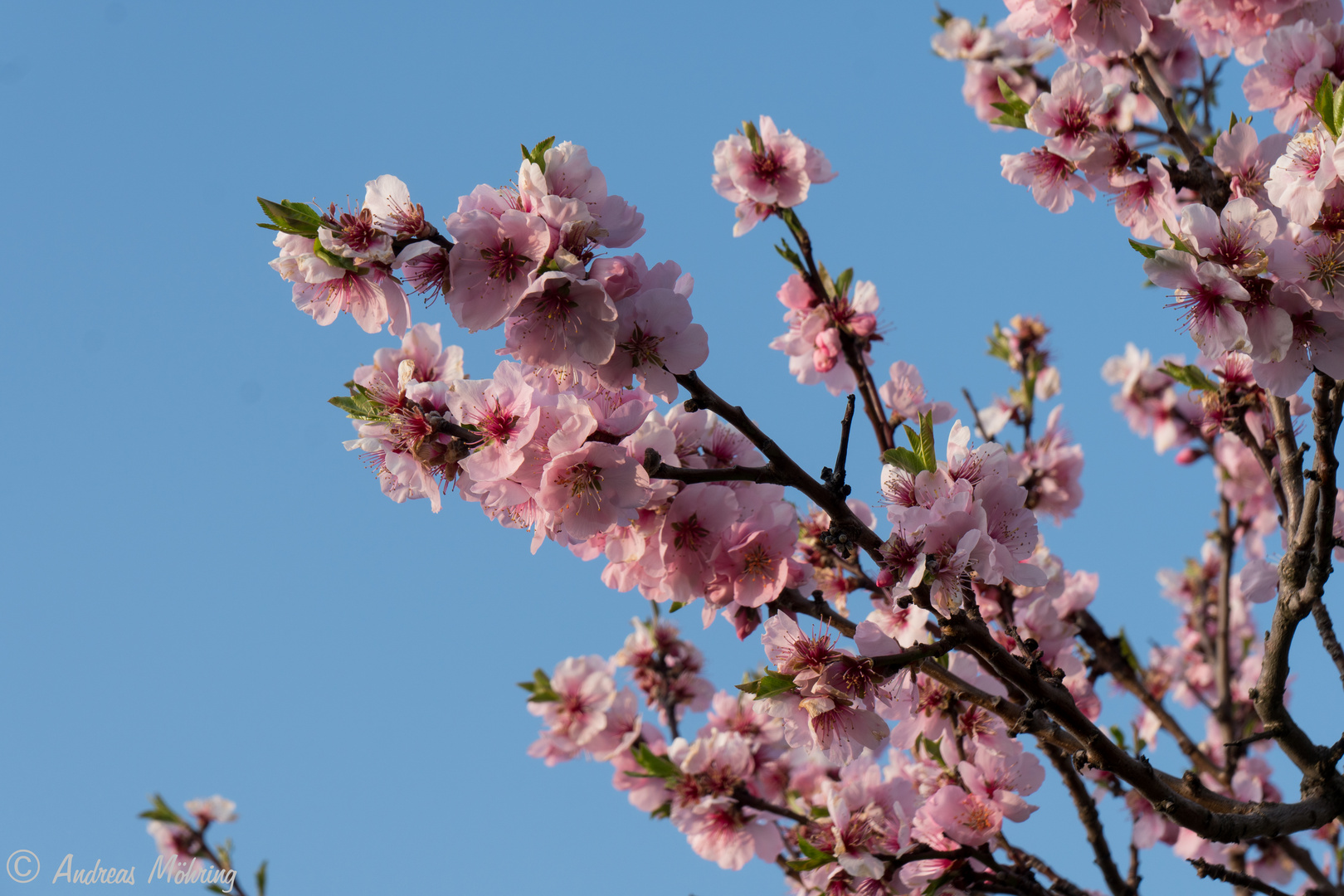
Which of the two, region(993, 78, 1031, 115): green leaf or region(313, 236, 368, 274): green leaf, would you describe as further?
region(993, 78, 1031, 115): green leaf

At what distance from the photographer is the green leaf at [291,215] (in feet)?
7.50

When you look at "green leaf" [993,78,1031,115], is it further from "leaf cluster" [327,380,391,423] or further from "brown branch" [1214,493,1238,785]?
"brown branch" [1214,493,1238,785]

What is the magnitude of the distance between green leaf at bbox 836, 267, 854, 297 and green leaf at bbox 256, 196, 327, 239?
2.48 metres

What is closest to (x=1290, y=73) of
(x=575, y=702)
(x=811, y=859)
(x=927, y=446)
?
(x=927, y=446)

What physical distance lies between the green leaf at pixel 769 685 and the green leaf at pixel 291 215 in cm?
150

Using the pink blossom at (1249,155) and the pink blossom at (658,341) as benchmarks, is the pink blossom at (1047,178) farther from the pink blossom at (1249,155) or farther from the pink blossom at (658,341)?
the pink blossom at (658,341)

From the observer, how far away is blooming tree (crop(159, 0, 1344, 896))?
2.29 meters

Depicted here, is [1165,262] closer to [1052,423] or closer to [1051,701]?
[1051,701]

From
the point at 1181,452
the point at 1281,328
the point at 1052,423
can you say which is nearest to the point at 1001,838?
the point at 1281,328

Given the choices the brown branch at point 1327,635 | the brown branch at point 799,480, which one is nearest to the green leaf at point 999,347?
the brown branch at point 1327,635

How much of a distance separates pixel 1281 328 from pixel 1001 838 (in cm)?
200

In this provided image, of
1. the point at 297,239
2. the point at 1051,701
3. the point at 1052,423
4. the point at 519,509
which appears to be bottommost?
the point at 1051,701

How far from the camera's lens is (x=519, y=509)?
264 cm

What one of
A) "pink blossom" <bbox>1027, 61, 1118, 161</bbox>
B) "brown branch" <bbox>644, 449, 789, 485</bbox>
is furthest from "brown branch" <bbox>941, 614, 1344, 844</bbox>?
"pink blossom" <bbox>1027, 61, 1118, 161</bbox>
